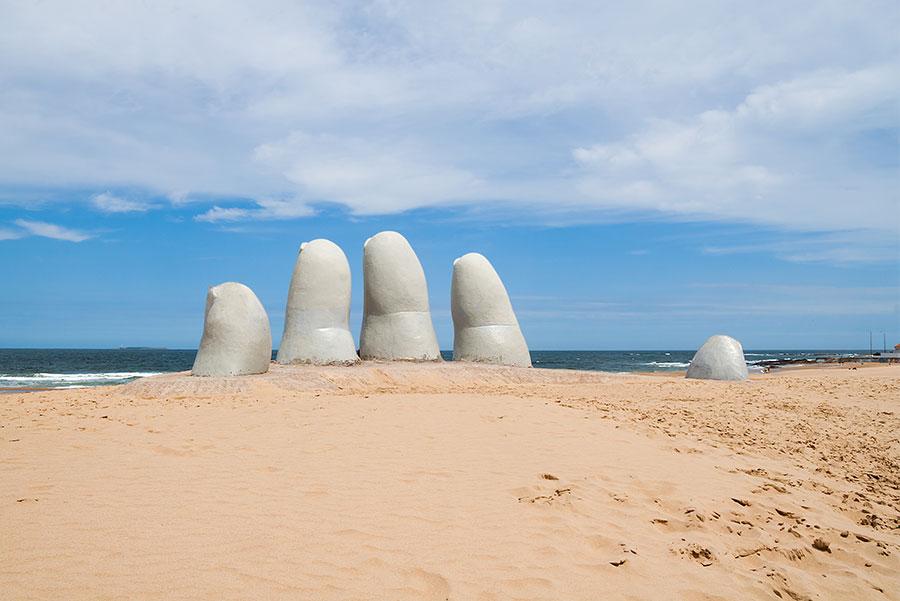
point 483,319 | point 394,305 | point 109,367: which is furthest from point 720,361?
point 109,367

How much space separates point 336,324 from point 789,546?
13.1 metres

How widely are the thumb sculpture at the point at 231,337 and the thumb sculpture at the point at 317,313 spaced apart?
2237 millimetres

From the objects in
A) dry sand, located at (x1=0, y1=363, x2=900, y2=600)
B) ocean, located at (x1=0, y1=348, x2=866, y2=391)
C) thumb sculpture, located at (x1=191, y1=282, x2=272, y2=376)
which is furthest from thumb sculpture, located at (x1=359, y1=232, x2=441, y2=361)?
ocean, located at (x1=0, y1=348, x2=866, y2=391)

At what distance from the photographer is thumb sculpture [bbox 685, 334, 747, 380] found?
17531 mm

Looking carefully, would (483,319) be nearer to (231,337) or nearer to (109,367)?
(231,337)

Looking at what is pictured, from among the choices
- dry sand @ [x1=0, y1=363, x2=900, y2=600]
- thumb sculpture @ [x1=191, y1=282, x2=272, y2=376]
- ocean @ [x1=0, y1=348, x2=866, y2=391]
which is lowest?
dry sand @ [x1=0, y1=363, x2=900, y2=600]

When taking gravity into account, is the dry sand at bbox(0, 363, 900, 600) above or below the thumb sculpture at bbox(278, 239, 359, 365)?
below

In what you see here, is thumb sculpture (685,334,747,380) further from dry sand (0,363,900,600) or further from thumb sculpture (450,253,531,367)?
dry sand (0,363,900,600)

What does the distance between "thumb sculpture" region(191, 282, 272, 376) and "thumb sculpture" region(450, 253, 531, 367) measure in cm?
577

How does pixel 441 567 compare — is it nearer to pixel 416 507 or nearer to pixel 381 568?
pixel 381 568

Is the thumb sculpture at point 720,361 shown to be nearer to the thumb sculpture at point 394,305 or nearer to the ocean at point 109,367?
the thumb sculpture at point 394,305

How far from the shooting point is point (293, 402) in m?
9.44

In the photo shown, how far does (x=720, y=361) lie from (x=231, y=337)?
39.1ft

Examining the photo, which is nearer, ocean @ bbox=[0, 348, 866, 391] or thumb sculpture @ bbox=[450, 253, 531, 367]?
thumb sculpture @ bbox=[450, 253, 531, 367]
